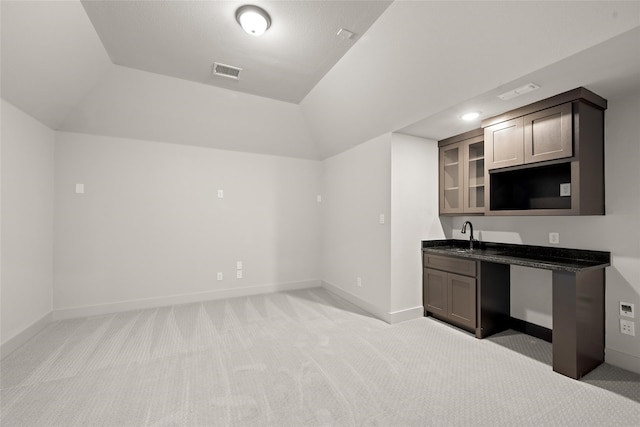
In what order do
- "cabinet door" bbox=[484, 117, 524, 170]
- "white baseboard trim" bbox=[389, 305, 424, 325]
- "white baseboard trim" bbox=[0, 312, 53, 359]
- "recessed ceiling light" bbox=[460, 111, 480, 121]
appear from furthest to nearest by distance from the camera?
"white baseboard trim" bbox=[389, 305, 424, 325]
"recessed ceiling light" bbox=[460, 111, 480, 121]
"cabinet door" bbox=[484, 117, 524, 170]
"white baseboard trim" bbox=[0, 312, 53, 359]

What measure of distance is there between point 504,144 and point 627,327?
1978 mm

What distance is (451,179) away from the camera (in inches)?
144

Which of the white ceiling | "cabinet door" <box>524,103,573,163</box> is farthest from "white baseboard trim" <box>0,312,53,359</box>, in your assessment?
"cabinet door" <box>524,103,573,163</box>

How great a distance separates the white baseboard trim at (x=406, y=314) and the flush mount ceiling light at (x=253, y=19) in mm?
3404

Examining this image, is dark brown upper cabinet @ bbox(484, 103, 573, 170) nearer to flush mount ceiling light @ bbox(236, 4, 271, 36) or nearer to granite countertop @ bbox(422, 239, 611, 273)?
granite countertop @ bbox(422, 239, 611, 273)

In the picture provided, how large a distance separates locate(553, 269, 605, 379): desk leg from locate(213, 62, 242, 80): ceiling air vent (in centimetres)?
388

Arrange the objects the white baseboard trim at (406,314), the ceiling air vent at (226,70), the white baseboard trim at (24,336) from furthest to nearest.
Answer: the white baseboard trim at (406,314) < the ceiling air vent at (226,70) < the white baseboard trim at (24,336)

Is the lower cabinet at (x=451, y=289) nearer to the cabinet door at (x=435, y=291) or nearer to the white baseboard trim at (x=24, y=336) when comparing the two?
the cabinet door at (x=435, y=291)

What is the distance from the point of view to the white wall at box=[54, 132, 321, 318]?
11.6 ft

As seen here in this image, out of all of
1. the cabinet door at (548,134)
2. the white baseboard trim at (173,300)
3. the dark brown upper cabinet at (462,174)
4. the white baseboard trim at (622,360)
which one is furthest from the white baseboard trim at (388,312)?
the cabinet door at (548,134)

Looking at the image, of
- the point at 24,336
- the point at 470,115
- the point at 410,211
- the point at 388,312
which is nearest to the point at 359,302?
the point at 388,312

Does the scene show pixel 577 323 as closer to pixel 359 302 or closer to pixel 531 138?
pixel 531 138

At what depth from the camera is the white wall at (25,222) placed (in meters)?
2.62

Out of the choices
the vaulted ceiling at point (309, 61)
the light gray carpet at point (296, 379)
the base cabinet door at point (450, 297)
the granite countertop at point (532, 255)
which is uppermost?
the vaulted ceiling at point (309, 61)
